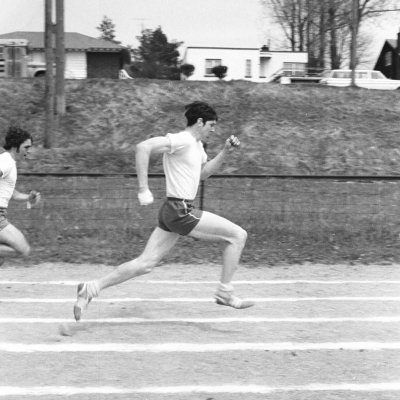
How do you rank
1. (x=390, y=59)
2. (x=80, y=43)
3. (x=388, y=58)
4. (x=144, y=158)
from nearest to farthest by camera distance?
1. (x=144, y=158)
2. (x=80, y=43)
3. (x=390, y=59)
4. (x=388, y=58)

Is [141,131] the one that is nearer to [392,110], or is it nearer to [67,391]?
[392,110]

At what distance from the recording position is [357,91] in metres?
32.5

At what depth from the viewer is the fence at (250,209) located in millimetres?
10594

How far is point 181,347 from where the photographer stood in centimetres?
511

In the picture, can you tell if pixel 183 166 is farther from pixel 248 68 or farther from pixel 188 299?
pixel 248 68

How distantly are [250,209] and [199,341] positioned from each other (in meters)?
5.77

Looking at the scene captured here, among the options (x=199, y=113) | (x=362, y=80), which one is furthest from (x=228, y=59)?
(x=199, y=113)

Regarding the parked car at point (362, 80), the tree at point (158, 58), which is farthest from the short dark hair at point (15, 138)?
the tree at point (158, 58)

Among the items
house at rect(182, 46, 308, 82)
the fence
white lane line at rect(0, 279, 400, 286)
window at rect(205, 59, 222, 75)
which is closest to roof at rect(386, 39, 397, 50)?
house at rect(182, 46, 308, 82)

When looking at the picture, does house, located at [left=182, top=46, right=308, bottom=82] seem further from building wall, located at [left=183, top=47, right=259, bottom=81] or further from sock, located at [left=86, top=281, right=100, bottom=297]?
sock, located at [left=86, top=281, right=100, bottom=297]

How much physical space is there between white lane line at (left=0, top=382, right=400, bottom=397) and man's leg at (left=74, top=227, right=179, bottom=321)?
1.33 meters

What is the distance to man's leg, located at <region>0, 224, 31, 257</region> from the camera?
22.0 feet

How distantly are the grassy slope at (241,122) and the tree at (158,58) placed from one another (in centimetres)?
4586

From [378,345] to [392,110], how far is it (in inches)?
1070
